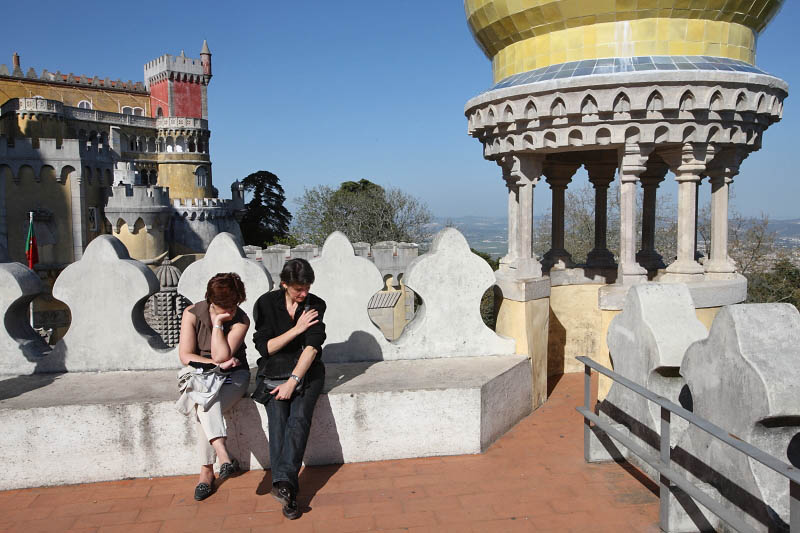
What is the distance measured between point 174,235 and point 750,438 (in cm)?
5273

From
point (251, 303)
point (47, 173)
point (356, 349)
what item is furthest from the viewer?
point (47, 173)

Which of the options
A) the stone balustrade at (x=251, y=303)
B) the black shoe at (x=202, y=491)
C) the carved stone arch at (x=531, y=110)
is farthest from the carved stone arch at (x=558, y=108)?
the black shoe at (x=202, y=491)

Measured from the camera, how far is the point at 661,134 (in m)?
6.71

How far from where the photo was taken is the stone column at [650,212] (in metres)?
9.01

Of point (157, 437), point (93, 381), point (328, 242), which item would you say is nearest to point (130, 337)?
point (93, 381)

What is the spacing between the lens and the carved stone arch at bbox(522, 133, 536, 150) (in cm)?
704

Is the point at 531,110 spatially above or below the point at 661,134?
above

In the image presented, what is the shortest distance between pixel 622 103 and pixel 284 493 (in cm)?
486

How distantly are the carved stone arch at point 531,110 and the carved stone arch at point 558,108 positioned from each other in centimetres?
17

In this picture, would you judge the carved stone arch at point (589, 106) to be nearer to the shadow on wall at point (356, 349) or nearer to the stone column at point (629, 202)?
the stone column at point (629, 202)

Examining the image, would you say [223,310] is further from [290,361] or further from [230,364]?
[290,361]

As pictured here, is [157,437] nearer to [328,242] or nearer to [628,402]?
[328,242]

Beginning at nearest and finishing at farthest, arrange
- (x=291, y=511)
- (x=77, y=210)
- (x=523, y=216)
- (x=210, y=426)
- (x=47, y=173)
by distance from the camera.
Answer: (x=291, y=511)
(x=210, y=426)
(x=523, y=216)
(x=47, y=173)
(x=77, y=210)

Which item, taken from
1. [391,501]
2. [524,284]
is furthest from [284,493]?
[524,284]
